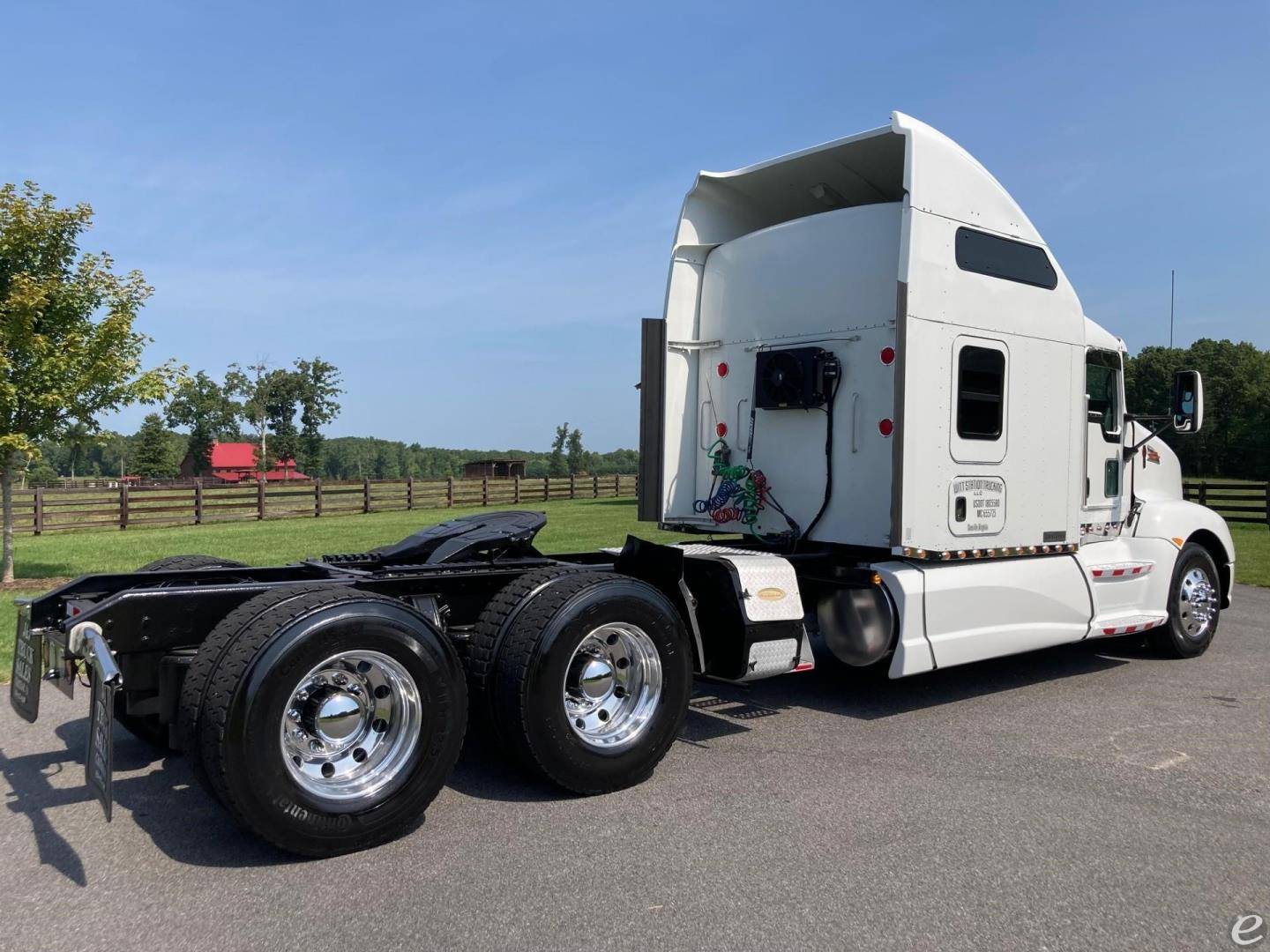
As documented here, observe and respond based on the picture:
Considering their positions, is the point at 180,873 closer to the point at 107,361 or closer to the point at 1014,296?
the point at 1014,296

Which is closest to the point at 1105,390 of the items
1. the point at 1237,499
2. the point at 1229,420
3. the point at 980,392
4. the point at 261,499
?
the point at 980,392

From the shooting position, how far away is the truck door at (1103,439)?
24.0ft

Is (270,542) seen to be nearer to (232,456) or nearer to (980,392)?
(980,392)

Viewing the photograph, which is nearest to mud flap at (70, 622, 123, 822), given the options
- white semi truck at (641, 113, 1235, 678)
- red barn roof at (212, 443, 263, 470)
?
white semi truck at (641, 113, 1235, 678)

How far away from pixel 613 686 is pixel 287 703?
1645 mm

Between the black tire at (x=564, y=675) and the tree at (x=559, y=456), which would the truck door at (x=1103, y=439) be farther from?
the tree at (x=559, y=456)

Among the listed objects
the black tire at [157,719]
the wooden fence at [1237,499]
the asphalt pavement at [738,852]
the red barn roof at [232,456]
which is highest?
the red barn roof at [232,456]

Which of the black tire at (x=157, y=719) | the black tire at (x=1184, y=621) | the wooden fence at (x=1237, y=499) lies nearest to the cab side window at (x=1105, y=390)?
the black tire at (x=1184, y=621)

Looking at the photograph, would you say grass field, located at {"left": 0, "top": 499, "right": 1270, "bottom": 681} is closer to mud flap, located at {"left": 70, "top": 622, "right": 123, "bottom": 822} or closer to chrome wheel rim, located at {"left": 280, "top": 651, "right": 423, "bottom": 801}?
mud flap, located at {"left": 70, "top": 622, "right": 123, "bottom": 822}

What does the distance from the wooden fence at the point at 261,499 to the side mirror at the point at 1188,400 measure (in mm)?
23828

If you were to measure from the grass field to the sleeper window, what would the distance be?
8230 mm

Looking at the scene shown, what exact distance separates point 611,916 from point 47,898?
1980 mm

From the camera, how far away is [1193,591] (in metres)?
7.88

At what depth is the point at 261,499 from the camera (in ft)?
94.7
